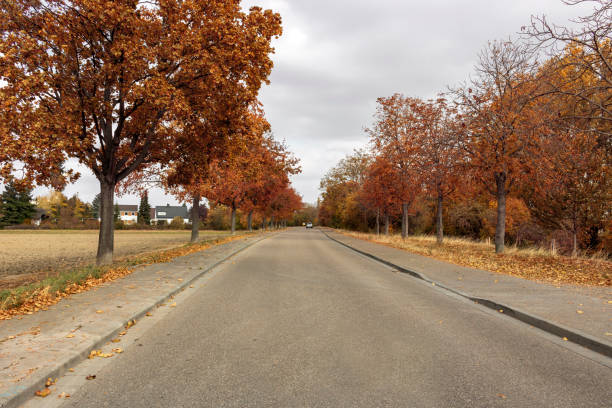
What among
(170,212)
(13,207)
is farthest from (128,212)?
(13,207)

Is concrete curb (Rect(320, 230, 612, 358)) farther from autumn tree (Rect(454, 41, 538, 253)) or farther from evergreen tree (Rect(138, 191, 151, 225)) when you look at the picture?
evergreen tree (Rect(138, 191, 151, 225))

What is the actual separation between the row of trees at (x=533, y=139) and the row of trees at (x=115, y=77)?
7.96m

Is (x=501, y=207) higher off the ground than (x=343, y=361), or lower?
higher

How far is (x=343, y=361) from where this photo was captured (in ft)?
13.7

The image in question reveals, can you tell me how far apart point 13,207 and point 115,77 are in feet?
252

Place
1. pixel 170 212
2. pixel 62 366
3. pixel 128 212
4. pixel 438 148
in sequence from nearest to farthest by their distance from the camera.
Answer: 1. pixel 62 366
2. pixel 438 148
3. pixel 170 212
4. pixel 128 212

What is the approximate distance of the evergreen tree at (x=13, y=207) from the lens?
6844cm

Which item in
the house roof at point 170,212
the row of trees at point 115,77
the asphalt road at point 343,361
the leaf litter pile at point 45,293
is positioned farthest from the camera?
the house roof at point 170,212

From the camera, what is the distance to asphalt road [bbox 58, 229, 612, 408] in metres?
3.30

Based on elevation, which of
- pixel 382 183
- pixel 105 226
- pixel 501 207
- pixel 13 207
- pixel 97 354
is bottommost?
pixel 97 354

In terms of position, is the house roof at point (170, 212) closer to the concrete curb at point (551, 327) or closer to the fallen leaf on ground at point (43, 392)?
the concrete curb at point (551, 327)

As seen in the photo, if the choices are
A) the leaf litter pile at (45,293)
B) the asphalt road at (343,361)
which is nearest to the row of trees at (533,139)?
the asphalt road at (343,361)

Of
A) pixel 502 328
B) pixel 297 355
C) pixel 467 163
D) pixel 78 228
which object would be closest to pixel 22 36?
pixel 297 355

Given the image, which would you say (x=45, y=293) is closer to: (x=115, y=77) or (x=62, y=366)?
(x=62, y=366)
